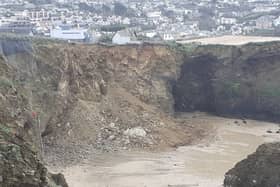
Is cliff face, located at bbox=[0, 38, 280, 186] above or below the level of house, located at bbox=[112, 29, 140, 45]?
below

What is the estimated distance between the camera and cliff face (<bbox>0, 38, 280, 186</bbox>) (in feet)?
132

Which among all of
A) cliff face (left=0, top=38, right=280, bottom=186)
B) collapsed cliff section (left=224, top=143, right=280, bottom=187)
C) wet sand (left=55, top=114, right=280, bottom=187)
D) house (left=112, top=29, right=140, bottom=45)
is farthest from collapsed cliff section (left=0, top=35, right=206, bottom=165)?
collapsed cliff section (left=224, top=143, right=280, bottom=187)

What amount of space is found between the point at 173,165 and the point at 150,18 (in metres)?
76.5

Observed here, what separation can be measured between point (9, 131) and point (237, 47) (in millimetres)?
38576

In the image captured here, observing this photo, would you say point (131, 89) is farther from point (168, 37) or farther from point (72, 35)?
point (168, 37)

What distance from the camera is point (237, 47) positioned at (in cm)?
5203

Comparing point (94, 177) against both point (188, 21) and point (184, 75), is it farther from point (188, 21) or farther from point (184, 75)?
point (188, 21)

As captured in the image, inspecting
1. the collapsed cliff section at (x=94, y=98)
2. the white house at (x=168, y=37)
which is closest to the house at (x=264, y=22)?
the white house at (x=168, y=37)

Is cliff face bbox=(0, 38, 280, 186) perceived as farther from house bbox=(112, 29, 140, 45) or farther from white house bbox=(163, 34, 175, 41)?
white house bbox=(163, 34, 175, 41)

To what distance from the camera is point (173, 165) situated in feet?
122

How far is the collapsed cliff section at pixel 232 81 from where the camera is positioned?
1962 inches

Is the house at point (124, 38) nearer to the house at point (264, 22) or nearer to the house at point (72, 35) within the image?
the house at point (72, 35)

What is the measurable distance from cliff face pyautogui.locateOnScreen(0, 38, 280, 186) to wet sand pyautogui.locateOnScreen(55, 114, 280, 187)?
1.47 m

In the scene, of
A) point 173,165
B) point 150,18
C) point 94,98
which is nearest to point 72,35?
point 94,98
